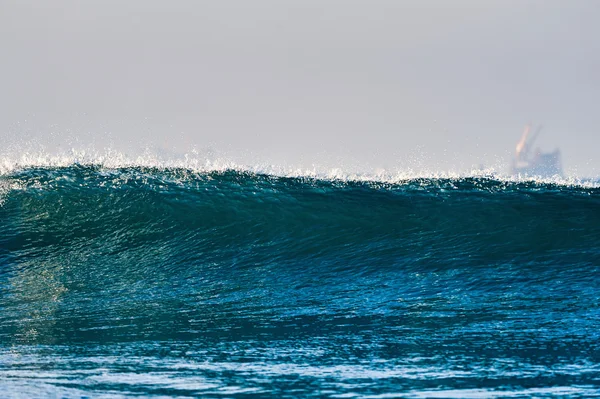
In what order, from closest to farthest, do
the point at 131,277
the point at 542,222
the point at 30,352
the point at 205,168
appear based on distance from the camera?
the point at 30,352 → the point at 131,277 → the point at 542,222 → the point at 205,168

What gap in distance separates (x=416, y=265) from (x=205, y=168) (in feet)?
15.2

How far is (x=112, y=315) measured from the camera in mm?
5871

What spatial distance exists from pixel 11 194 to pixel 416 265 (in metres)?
6.61

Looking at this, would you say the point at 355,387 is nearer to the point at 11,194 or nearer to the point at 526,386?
the point at 526,386

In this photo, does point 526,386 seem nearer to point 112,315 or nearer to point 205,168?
point 112,315

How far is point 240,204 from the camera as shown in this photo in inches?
413

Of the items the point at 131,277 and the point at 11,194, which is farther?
the point at 11,194

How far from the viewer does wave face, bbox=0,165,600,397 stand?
384cm

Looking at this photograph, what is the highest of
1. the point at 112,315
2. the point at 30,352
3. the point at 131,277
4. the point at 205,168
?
the point at 205,168

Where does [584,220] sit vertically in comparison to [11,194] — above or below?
below

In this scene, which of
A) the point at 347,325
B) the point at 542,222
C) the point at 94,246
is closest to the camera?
the point at 347,325

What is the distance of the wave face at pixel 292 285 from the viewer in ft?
12.6

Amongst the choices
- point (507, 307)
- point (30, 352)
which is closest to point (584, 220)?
point (507, 307)

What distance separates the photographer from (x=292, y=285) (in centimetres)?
729
